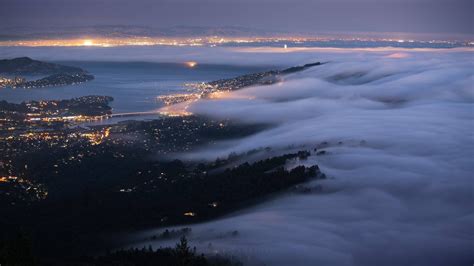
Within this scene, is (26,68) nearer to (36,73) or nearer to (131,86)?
(36,73)

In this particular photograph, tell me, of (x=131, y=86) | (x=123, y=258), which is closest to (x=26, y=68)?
(x=131, y=86)

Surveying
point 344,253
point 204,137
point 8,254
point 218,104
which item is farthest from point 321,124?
point 8,254

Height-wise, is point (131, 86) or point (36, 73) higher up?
point (36, 73)

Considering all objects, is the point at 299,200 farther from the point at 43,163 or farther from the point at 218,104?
the point at 218,104

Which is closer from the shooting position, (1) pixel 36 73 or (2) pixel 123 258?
(2) pixel 123 258

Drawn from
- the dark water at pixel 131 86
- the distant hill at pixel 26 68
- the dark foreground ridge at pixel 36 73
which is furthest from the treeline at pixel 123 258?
the distant hill at pixel 26 68

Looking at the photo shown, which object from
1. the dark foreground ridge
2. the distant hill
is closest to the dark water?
the dark foreground ridge

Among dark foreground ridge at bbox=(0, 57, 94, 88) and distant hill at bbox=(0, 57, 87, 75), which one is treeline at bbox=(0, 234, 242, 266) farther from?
distant hill at bbox=(0, 57, 87, 75)
